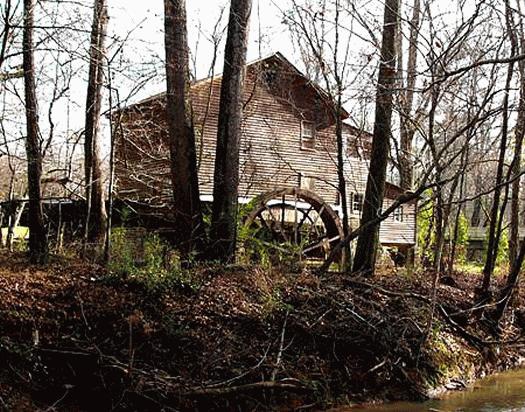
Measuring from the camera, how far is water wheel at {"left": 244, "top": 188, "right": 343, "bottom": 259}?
49.9ft

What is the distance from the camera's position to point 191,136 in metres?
10.3

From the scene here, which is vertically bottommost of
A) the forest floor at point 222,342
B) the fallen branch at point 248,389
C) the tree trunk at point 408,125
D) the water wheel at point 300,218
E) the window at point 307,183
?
the fallen branch at point 248,389

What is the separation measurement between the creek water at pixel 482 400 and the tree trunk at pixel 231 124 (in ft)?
11.3

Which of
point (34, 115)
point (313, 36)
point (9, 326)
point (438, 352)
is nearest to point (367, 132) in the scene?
point (313, 36)

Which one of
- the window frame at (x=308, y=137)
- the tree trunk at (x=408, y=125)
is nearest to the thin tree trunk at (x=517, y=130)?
the tree trunk at (x=408, y=125)

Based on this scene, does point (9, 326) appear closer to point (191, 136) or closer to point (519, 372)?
point (191, 136)

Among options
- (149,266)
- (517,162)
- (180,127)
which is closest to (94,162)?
(180,127)

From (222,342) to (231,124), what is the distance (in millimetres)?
3768

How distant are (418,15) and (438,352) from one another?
5.16 meters

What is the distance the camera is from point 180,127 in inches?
405

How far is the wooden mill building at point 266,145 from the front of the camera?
1600 centimetres

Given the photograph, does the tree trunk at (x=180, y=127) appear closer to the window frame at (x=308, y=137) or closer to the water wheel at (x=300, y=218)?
the water wheel at (x=300, y=218)

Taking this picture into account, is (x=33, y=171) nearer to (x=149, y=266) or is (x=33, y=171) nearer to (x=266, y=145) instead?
(x=149, y=266)

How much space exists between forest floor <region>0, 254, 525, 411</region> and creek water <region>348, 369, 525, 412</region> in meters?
0.25
